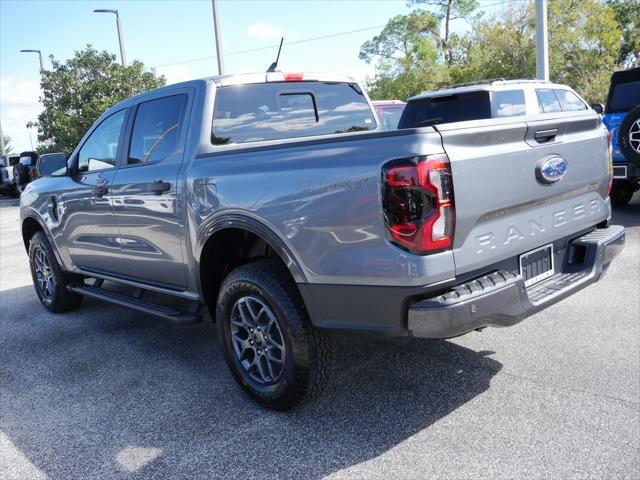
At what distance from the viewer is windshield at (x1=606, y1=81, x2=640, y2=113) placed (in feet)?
27.6

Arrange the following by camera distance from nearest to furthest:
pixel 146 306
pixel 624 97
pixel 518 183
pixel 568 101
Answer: pixel 518 183, pixel 146 306, pixel 624 97, pixel 568 101

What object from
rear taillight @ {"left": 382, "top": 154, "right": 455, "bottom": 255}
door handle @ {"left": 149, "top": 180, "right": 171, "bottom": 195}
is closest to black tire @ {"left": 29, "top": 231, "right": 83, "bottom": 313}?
door handle @ {"left": 149, "top": 180, "right": 171, "bottom": 195}

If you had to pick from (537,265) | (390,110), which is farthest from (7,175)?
(537,265)

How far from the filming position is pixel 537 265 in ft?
10.1

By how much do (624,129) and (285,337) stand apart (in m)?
6.07

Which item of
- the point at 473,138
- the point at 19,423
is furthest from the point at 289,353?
the point at 19,423

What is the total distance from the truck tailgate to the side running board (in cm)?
188

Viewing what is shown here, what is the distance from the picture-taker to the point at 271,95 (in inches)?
155

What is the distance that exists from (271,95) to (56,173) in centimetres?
234

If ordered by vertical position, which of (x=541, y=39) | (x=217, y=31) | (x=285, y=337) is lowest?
(x=285, y=337)

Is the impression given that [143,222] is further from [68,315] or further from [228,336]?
[68,315]

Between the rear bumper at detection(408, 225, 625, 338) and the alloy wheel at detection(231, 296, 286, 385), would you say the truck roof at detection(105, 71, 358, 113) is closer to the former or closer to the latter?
the alloy wheel at detection(231, 296, 286, 385)

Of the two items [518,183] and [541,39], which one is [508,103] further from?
[518,183]

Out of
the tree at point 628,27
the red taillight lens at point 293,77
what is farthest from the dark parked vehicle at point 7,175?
the tree at point 628,27
